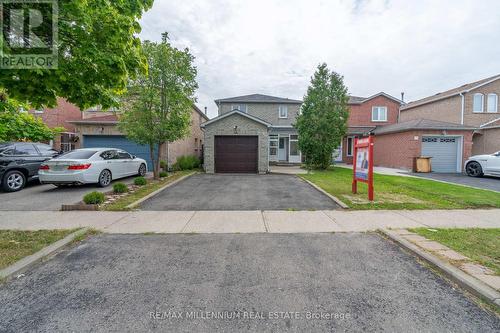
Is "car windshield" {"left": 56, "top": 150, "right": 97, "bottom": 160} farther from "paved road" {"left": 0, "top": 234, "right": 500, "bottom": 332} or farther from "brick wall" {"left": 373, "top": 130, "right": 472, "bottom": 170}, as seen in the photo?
"brick wall" {"left": 373, "top": 130, "right": 472, "bottom": 170}

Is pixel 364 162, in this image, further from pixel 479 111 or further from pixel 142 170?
pixel 479 111

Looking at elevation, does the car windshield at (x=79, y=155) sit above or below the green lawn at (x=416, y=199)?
above

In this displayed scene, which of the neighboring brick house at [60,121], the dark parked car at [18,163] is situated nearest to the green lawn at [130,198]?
the dark parked car at [18,163]

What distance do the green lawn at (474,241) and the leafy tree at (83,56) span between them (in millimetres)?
6514

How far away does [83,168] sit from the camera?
27.6 ft

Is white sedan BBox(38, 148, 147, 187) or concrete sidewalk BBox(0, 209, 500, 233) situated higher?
white sedan BBox(38, 148, 147, 187)

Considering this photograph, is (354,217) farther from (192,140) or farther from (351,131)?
(351,131)

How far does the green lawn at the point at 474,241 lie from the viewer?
3.41m

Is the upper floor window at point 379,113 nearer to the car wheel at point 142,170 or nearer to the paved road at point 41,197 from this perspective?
the car wheel at point 142,170

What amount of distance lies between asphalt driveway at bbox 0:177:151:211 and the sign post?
9.16 m

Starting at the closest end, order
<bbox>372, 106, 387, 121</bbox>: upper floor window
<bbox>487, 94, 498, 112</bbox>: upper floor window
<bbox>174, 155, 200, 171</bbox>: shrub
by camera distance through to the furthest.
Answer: <bbox>174, 155, 200, 171</bbox>: shrub < <bbox>487, 94, 498, 112</bbox>: upper floor window < <bbox>372, 106, 387, 121</bbox>: upper floor window

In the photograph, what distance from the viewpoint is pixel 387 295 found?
105 inches

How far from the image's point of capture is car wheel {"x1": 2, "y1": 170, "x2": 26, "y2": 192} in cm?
852

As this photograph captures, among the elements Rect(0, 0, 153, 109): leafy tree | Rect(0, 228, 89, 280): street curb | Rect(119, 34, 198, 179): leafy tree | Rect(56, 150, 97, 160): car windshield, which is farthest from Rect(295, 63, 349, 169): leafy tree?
Rect(0, 228, 89, 280): street curb
